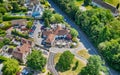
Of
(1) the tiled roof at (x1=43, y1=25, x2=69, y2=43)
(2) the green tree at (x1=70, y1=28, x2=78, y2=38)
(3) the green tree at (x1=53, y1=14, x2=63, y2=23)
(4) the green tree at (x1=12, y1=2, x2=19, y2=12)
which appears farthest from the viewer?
(4) the green tree at (x1=12, y1=2, x2=19, y2=12)

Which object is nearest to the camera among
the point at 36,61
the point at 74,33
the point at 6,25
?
the point at 36,61

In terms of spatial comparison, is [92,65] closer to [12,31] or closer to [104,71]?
[104,71]

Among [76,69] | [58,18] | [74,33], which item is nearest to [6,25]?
[58,18]

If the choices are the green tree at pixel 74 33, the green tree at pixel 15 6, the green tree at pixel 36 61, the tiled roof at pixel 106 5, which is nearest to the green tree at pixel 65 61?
the green tree at pixel 36 61

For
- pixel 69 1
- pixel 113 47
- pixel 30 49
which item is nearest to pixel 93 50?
pixel 113 47

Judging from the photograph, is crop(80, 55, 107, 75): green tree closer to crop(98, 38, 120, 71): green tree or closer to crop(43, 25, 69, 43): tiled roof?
crop(98, 38, 120, 71): green tree

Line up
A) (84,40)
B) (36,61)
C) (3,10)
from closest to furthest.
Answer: (36,61)
(84,40)
(3,10)

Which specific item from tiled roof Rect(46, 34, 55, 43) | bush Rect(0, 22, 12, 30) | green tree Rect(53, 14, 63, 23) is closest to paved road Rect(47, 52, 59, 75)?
tiled roof Rect(46, 34, 55, 43)

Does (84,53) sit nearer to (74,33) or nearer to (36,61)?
(74,33)
